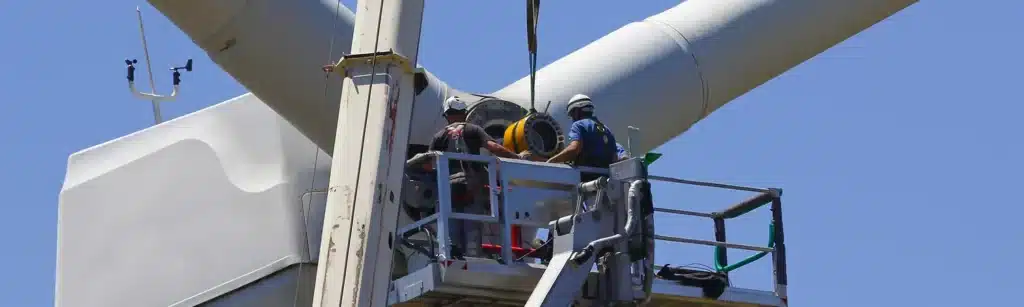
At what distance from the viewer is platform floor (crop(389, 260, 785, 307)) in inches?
630

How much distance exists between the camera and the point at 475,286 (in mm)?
16125

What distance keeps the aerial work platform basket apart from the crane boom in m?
1.45

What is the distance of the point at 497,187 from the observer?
16.5 meters

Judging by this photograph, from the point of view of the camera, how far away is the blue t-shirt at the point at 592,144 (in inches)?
672

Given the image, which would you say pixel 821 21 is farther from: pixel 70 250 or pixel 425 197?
pixel 70 250

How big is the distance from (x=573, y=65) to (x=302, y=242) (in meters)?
3.72

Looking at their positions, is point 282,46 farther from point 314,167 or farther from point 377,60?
point 377,60

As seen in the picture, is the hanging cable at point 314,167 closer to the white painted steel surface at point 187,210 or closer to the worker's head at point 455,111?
the white painted steel surface at point 187,210

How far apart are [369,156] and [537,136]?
359 centimetres

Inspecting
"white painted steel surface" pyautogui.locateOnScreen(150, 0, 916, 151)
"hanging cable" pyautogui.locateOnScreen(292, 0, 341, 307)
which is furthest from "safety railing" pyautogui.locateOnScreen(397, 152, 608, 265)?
"white painted steel surface" pyautogui.locateOnScreen(150, 0, 916, 151)

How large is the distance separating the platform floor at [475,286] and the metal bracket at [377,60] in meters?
1.77

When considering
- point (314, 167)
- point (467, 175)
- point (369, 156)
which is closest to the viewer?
point (369, 156)

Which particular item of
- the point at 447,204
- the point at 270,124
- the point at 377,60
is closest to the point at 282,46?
the point at 270,124

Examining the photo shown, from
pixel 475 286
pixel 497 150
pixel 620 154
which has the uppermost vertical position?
pixel 620 154
